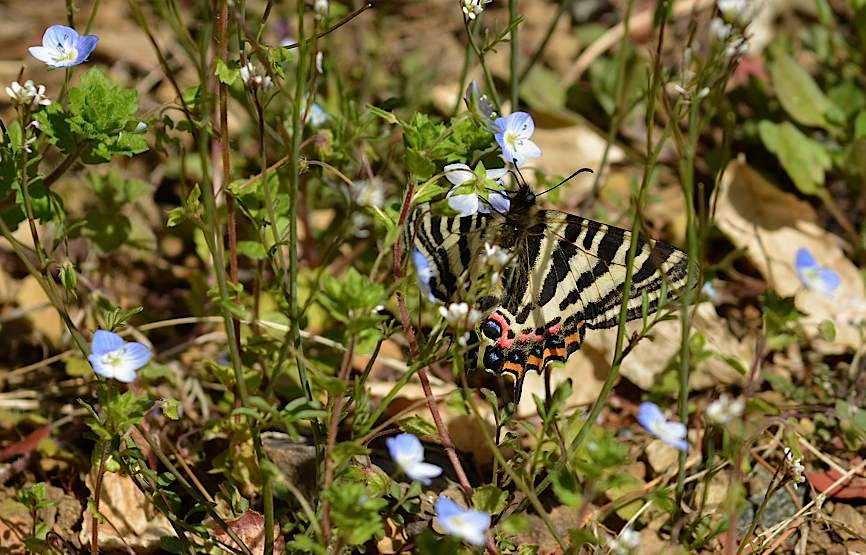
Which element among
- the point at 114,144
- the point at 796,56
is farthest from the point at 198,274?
the point at 796,56

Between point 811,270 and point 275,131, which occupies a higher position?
point 275,131

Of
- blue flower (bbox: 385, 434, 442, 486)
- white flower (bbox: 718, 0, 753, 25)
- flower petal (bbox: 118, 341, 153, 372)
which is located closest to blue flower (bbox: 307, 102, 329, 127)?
flower petal (bbox: 118, 341, 153, 372)

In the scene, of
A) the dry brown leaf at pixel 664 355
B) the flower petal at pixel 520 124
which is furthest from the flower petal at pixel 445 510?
the dry brown leaf at pixel 664 355

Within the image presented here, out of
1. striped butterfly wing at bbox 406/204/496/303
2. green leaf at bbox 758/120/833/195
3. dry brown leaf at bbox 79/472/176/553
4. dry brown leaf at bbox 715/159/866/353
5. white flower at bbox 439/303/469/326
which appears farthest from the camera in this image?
green leaf at bbox 758/120/833/195

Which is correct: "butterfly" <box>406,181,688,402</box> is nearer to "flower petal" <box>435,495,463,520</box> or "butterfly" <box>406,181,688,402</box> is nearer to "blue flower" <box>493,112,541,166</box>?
"blue flower" <box>493,112,541,166</box>

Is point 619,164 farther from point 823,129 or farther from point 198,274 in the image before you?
point 198,274

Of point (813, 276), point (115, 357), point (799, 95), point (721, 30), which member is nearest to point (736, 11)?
point (721, 30)

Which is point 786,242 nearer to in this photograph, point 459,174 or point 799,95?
point 799,95
